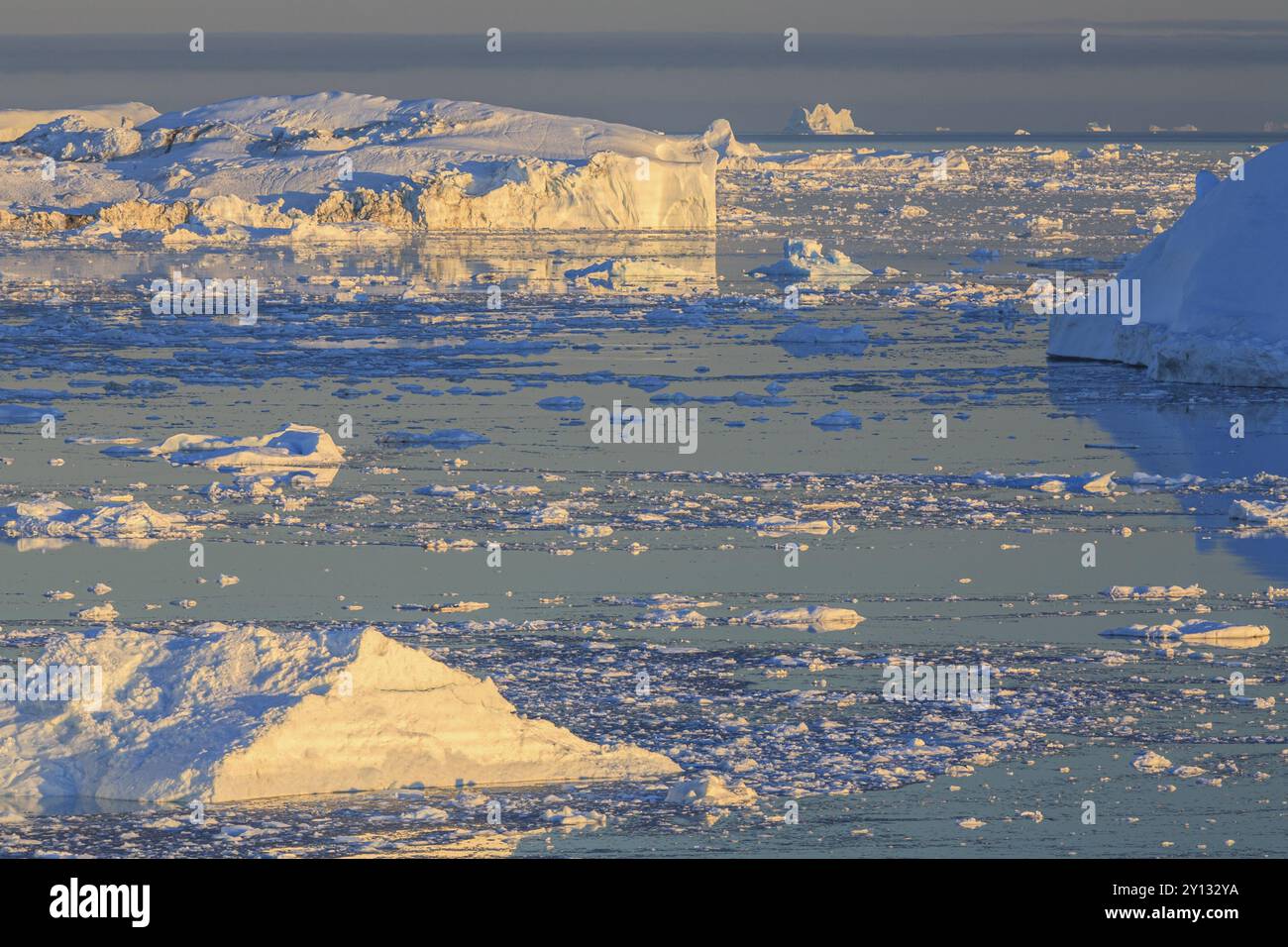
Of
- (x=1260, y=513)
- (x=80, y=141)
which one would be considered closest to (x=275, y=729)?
(x=1260, y=513)

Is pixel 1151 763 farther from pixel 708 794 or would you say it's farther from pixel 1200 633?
pixel 1200 633

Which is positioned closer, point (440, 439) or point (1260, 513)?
point (1260, 513)

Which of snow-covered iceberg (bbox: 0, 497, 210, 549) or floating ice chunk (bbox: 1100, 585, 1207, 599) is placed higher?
snow-covered iceberg (bbox: 0, 497, 210, 549)

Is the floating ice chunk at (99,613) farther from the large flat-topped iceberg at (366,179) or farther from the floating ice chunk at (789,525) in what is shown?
the large flat-topped iceberg at (366,179)

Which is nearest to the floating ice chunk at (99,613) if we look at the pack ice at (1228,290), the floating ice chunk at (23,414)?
the floating ice chunk at (23,414)

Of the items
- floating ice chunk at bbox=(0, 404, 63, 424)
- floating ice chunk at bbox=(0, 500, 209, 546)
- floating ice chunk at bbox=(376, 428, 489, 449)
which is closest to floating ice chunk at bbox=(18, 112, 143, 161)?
floating ice chunk at bbox=(0, 404, 63, 424)

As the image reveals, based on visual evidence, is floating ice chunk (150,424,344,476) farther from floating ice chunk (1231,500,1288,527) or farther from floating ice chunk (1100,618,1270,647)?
floating ice chunk (1100,618,1270,647)
